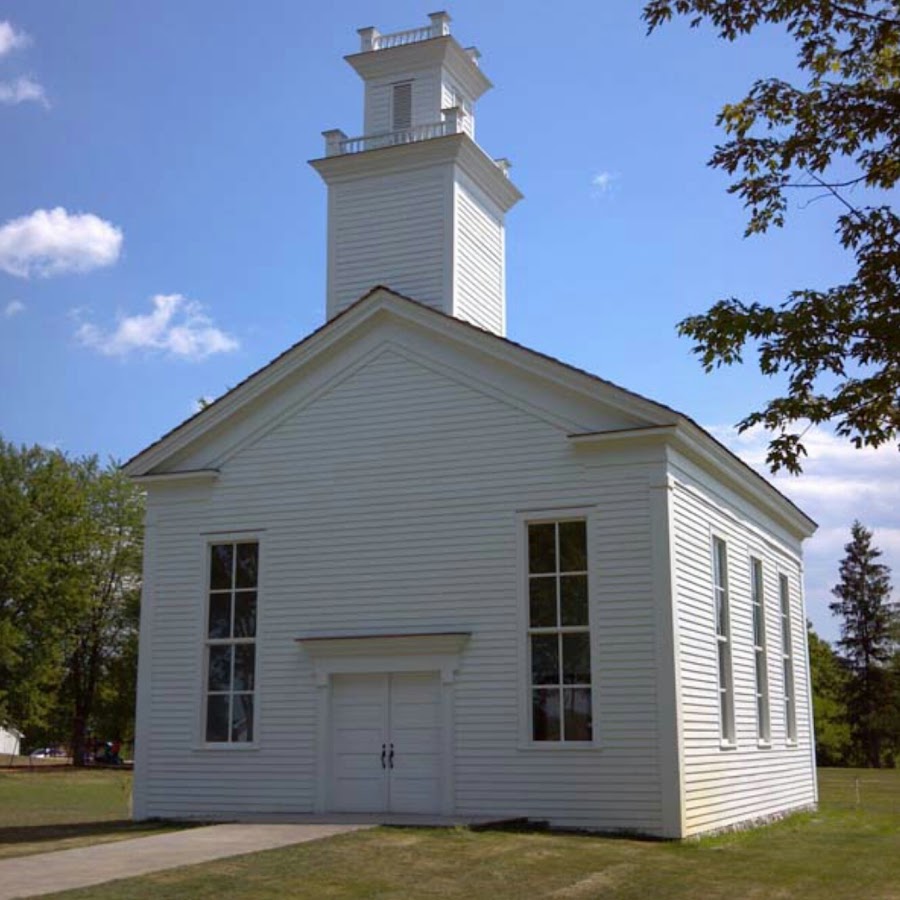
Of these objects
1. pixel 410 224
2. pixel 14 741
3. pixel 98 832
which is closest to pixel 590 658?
pixel 98 832

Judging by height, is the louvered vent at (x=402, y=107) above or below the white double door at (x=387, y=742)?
above

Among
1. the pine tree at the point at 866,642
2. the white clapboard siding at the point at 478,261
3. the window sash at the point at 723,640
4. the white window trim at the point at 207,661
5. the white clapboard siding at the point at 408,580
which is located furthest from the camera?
the pine tree at the point at 866,642

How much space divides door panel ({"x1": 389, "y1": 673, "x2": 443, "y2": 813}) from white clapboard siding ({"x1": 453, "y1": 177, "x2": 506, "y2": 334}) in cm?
761

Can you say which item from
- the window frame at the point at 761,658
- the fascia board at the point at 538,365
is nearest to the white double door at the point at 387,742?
the fascia board at the point at 538,365

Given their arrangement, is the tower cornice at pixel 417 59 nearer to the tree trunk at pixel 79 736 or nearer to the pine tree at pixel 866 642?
the tree trunk at pixel 79 736

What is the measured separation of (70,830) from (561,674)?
811 centimetres

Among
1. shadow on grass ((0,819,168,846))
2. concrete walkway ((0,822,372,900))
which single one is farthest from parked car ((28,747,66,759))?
concrete walkway ((0,822,372,900))

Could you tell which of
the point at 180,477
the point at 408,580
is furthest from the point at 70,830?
the point at 408,580

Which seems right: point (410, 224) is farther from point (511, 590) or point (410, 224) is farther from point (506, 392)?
point (511, 590)

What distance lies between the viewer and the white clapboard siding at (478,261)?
24547mm

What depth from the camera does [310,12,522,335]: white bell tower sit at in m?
24.5

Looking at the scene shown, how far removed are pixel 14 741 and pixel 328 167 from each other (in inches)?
2604

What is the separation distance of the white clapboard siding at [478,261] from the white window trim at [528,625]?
588 cm

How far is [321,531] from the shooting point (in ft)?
69.2
